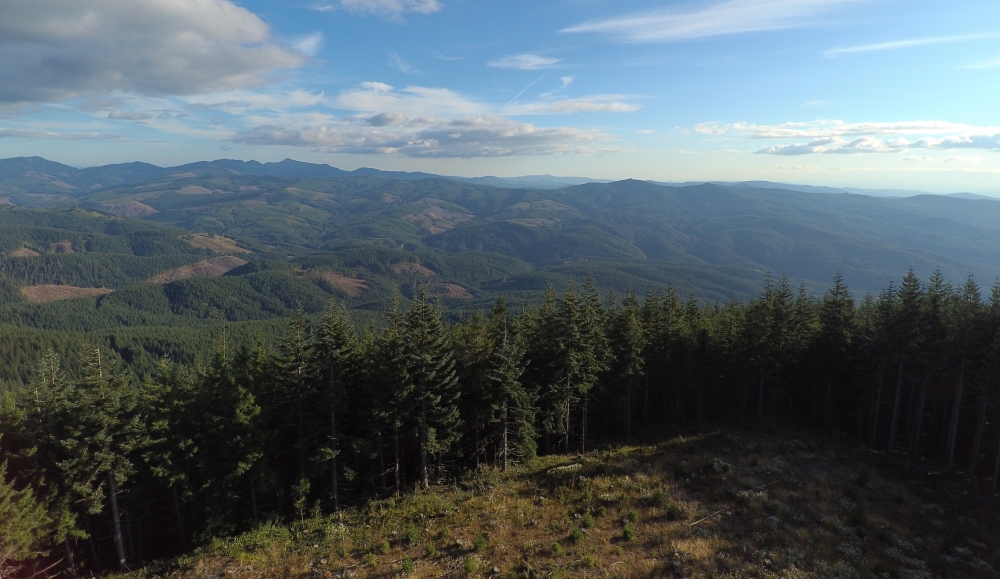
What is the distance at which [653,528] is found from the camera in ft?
77.5

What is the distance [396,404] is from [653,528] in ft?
58.5

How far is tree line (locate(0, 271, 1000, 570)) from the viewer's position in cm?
→ 2722

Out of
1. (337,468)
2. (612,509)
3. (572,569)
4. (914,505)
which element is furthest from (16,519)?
(914,505)

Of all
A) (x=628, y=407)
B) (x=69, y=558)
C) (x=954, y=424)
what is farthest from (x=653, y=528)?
(x=69, y=558)

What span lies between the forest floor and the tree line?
13.9 feet

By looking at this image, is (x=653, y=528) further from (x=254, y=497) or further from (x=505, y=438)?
(x=254, y=497)

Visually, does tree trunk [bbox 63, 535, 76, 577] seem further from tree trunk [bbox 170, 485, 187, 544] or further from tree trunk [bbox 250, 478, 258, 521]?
tree trunk [bbox 250, 478, 258, 521]

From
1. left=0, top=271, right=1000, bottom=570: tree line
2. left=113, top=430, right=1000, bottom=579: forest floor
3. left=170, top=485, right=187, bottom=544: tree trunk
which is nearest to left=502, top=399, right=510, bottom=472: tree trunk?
left=0, top=271, right=1000, bottom=570: tree line

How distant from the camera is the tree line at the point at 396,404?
27.2 m

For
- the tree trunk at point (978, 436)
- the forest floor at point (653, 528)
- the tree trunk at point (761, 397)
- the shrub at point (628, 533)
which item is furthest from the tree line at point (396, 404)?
the shrub at point (628, 533)

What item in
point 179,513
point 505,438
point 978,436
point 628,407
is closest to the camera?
point 179,513

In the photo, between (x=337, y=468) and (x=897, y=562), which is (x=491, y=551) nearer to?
(x=337, y=468)

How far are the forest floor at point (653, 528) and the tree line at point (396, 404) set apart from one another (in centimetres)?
424

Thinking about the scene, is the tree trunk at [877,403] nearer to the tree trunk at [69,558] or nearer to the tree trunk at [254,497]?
the tree trunk at [254,497]
